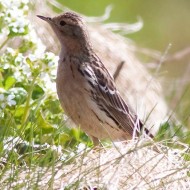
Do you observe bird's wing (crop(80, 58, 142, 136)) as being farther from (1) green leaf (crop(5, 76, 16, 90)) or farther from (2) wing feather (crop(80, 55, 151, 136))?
(1) green leaf (crop(5, 76, 16, 90))

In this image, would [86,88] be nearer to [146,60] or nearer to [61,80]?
[61,80]

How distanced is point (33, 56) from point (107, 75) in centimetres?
101

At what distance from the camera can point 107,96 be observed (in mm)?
8664

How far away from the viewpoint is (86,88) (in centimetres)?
839

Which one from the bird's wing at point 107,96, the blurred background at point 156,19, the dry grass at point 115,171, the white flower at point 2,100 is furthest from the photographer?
the blurred background at point 156,19

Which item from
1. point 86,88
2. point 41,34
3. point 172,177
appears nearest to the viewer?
point 172,177

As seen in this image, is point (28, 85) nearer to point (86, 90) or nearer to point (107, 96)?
point (86, 90)

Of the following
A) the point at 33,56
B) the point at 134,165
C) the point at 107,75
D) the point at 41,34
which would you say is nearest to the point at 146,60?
the point at 41,34

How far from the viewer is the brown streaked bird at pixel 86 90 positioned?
8234 millimetres

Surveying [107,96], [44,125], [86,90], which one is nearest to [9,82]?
[44,125]

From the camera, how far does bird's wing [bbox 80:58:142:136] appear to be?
28.0 feet

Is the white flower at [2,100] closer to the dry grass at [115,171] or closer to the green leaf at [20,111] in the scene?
the green leaf at [20,111]

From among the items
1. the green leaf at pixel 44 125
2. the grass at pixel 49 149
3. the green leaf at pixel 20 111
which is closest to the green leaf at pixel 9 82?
the grass at pixel 49 149

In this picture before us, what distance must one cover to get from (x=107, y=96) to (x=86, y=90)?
1.10 ft
